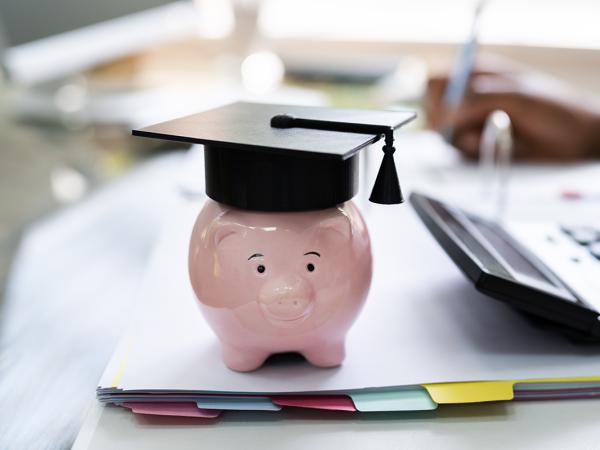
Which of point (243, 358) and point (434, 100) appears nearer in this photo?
point (243, 358)

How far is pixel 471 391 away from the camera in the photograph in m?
0.49

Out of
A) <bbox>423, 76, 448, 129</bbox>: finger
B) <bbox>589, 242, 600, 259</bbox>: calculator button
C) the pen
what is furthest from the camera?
<bbox>423, 76, 448, 129</bbox>: finger

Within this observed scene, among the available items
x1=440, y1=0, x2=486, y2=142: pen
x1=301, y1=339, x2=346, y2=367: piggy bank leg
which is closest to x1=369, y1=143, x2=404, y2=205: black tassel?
x1=301, y1=339, x2=346, y2=367: piggy bank leg

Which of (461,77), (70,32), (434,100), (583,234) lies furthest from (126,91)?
(583,234)

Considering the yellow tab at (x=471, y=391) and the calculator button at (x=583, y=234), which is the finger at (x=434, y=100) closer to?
the calculator button at (x=583, y=234)

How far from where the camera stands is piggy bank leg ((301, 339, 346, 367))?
509mm

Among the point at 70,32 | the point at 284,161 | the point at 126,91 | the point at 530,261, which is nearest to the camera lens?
the point at 284,161

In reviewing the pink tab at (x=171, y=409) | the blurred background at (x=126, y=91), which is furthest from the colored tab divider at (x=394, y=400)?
the blurred background at (x=126, y=91)

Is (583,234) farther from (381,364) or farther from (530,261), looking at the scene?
(381,364)

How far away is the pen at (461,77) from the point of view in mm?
1026

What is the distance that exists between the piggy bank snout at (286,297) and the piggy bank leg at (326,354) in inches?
1.9

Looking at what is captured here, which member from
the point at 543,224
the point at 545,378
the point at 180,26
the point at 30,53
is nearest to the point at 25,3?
the point at 30,53

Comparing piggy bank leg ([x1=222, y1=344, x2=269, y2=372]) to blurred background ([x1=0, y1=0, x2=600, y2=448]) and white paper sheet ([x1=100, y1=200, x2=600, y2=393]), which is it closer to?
white paper sheet ([x1=100, y1=200, x2=600, y2=393])

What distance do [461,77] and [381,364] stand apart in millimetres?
710
